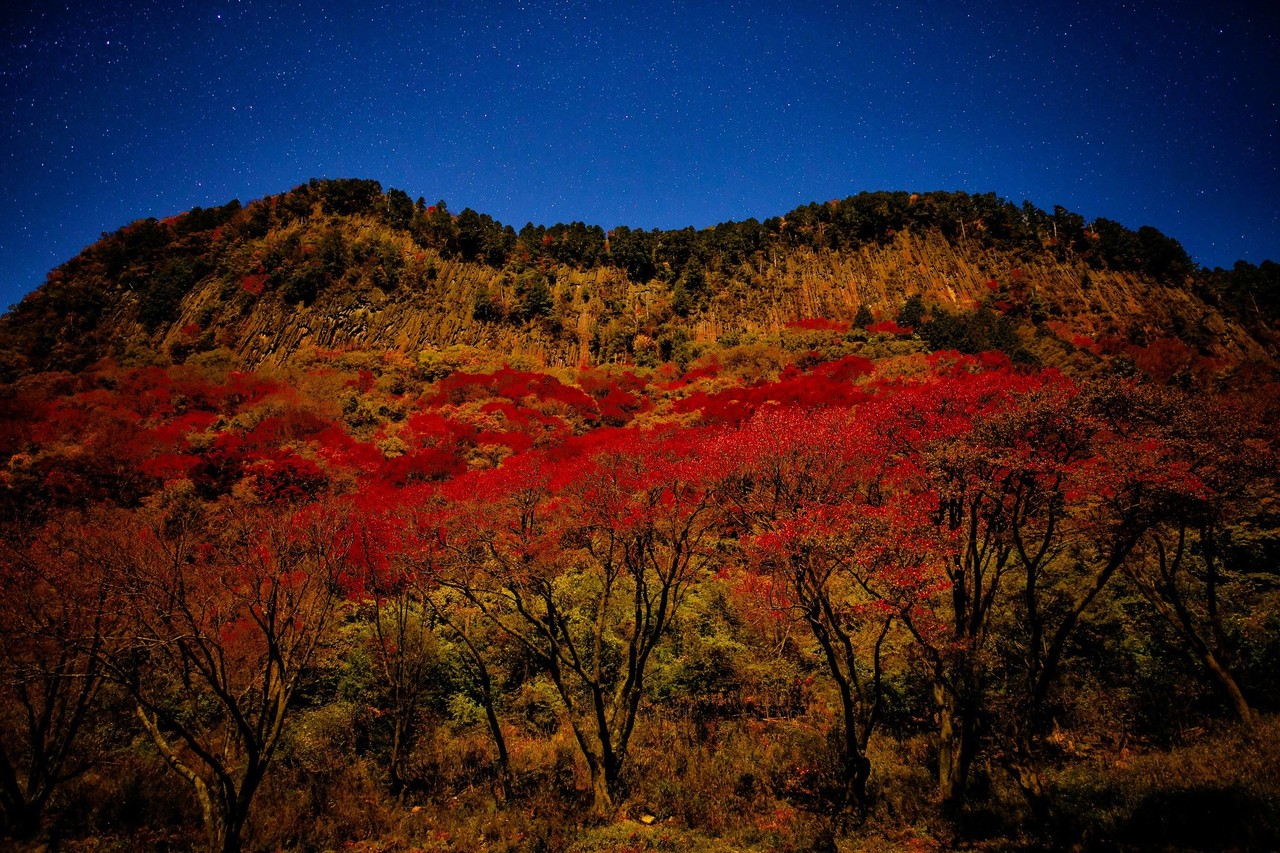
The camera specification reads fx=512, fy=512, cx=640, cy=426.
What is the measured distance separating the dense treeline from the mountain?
126 ft

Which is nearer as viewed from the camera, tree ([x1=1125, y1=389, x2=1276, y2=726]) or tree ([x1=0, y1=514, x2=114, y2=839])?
tree ([x1=1125, y1=389, x2=1276, y2=726])

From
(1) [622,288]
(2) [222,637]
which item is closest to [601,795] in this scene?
(2) [222,637]

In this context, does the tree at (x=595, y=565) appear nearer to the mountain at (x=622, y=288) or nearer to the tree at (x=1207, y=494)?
the tree at (x=1207, y=494)

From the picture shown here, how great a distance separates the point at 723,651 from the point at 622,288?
2481 inches

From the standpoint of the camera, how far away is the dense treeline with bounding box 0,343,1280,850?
955 centimetres

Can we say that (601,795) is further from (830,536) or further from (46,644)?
(46,644)

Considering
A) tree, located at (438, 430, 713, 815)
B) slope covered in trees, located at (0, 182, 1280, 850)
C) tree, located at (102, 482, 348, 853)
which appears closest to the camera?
tree, located at (102, 482, 348, 853)

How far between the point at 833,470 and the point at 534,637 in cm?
1158

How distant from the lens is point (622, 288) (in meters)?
74.1

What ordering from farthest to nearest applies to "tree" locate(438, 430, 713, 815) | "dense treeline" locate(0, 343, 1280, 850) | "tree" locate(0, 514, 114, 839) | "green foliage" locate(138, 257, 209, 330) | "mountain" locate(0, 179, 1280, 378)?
"green foliage" locate(138, 257, 209, 330) → "mountain" locate(0, 179, 1280, 378) → "tree" locate(438, 430, 713, 815) → "tree" locate(0, 514, 114, 839) → "dense treeline" locate(0, 343, 1280, 850)

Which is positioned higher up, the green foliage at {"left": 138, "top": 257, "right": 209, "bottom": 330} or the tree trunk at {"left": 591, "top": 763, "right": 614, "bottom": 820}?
the green foliage at {"left": 138, "top": 257, "right": 209, "bottom": 330}

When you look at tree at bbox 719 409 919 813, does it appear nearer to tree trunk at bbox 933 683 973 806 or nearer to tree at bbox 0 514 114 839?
tree trunk at bbox 933 683 973 806

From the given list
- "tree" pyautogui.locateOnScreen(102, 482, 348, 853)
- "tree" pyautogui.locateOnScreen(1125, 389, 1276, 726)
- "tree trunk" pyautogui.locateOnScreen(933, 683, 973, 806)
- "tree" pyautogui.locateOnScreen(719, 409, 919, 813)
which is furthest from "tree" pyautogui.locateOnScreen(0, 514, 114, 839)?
"tree" pyautogui.locateOnScreen(1125, 389, 1276, 726)

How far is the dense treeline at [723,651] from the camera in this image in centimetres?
955
